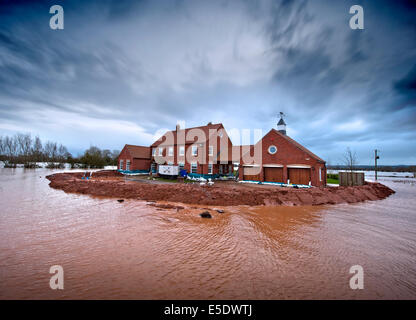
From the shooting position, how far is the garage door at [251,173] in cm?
2144

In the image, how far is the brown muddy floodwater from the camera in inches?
128

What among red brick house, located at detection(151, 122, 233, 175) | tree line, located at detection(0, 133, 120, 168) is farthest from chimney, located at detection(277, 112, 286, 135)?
tree line, located at detection(0, 133, 120, 168)

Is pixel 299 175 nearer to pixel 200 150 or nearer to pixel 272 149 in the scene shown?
pixel 272 149

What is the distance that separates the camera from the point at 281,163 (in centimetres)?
2000

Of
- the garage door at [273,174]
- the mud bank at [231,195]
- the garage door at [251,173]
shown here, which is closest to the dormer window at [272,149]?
the garage door at [273,174]

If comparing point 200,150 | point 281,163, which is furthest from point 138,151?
point 281,163

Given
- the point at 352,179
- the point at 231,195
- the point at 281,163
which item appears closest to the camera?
the point at 231,195

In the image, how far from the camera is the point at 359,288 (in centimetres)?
348

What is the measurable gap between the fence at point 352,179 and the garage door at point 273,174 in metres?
8.36

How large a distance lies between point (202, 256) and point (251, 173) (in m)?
18.4

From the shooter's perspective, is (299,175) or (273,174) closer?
(299,175)

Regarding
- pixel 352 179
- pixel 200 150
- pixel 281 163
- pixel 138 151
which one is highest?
pixel 138 151
